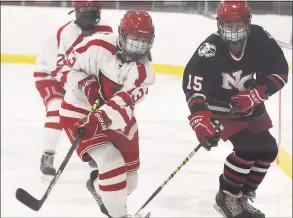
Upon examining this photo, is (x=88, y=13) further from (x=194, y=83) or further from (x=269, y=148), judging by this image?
(x=269, y=148)

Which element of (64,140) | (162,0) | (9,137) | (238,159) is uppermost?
(162,0)

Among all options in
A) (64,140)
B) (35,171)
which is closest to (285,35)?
(64,140)

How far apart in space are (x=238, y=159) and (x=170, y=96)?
95 centimetres

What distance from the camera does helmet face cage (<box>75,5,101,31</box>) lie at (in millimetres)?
2072

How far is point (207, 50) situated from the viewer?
1.64 metres

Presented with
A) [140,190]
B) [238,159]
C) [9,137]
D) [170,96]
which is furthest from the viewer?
[9,137]

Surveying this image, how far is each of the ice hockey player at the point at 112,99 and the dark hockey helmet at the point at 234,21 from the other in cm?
22

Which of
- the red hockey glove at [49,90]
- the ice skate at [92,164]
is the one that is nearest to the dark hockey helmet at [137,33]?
the ice skate at [92,164]

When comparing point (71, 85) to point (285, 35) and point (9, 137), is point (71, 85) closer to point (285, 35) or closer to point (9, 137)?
point (285, 35)

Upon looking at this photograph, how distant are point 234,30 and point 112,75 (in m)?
0.50

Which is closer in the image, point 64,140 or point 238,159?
point 238,159

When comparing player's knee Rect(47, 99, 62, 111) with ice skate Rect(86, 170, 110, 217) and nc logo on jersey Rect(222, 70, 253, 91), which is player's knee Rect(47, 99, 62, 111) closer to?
ice skate Rect(86, 170, 110, 217)

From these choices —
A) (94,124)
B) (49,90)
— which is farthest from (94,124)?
(49,90)

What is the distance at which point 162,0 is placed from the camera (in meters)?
2.06
